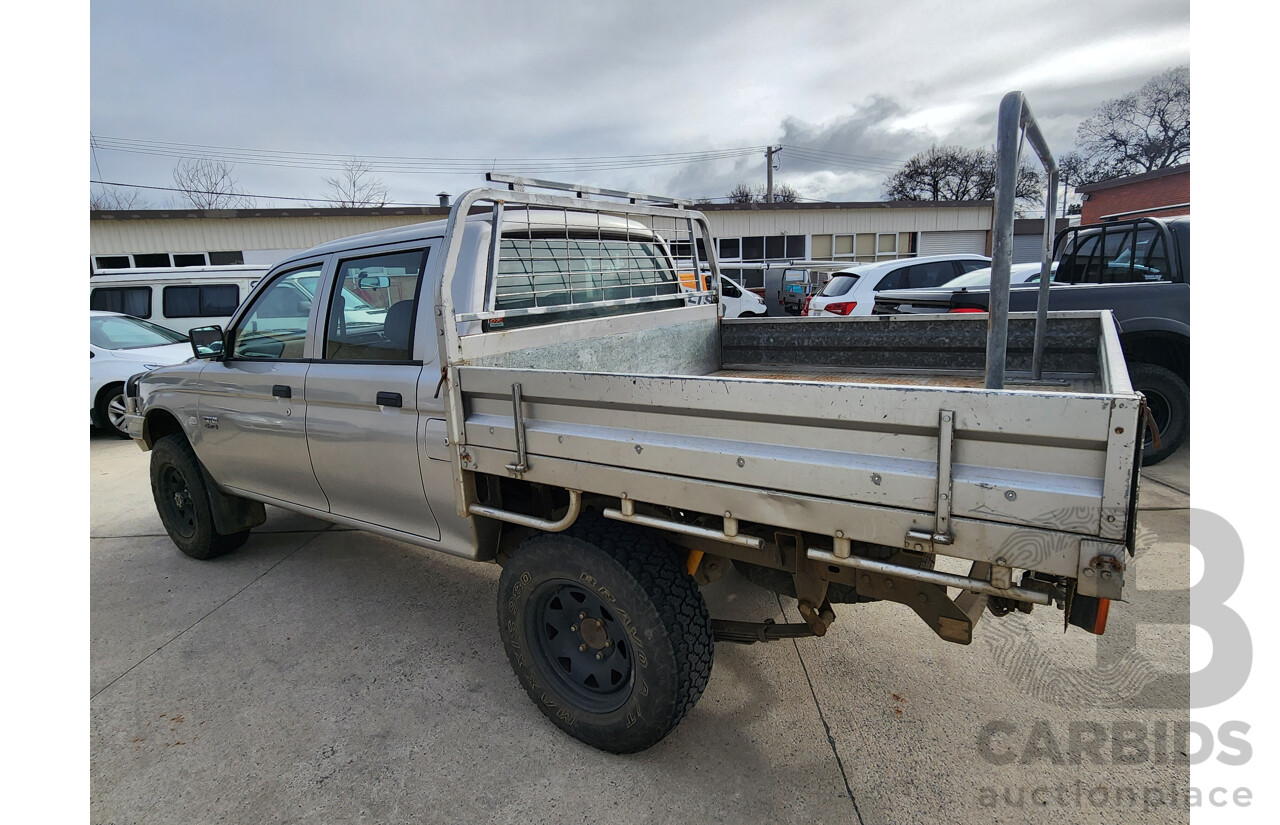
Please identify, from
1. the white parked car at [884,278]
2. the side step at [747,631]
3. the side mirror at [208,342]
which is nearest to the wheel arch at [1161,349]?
the white parked car at [884,278]

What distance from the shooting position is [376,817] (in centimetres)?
233

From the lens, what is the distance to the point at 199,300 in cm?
1059

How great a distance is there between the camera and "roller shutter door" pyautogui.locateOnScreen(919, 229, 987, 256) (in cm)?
2334

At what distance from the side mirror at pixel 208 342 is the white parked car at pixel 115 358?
487 centimetres

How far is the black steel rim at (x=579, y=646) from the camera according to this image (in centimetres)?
248

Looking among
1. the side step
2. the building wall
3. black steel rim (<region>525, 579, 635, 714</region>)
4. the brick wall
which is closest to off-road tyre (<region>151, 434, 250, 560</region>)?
black steel rim (<region>525, 579, 635, 714</region>)

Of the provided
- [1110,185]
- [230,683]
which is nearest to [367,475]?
[230,683]

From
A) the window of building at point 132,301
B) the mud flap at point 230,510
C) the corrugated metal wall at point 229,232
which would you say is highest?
the corrugated metal wall at point 229,232

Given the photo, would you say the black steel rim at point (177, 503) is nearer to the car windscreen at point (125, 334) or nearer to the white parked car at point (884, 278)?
the car windscreen at point (125, 334)

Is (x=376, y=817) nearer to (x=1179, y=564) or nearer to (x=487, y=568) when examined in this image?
(x=487, y=568)

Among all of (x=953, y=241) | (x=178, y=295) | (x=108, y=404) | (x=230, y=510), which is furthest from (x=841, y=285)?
(x=953, y=241)

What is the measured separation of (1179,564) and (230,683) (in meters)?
5.19

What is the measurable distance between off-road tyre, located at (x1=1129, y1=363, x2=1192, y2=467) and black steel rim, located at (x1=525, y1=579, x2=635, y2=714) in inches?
193

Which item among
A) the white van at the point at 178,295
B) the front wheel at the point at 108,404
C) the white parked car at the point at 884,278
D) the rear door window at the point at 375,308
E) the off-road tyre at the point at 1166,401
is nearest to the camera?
the rear door window at the point at 375,308
